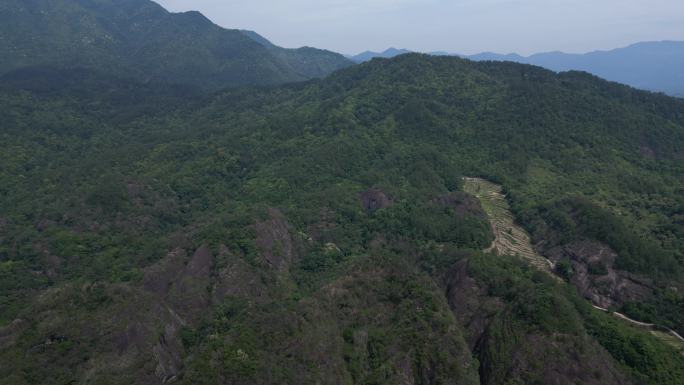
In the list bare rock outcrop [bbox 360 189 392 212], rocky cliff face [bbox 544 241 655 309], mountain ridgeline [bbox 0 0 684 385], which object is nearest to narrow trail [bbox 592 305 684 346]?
mountain ridgeline [bbox 0 0 684 385]

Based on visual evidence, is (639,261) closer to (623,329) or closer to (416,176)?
(623,329)

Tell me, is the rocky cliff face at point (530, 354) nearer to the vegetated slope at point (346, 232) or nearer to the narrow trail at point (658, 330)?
the vegetated slope at point (346, 232)

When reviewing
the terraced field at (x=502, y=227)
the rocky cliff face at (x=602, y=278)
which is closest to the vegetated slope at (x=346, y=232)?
the rocky cliff face at (x=602, y=278)

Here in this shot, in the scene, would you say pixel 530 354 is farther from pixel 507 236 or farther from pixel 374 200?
pixel 374 200

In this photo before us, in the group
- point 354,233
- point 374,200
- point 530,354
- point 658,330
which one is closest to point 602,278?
point 658,330

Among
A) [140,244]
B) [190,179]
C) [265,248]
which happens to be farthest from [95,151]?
[265,248]
